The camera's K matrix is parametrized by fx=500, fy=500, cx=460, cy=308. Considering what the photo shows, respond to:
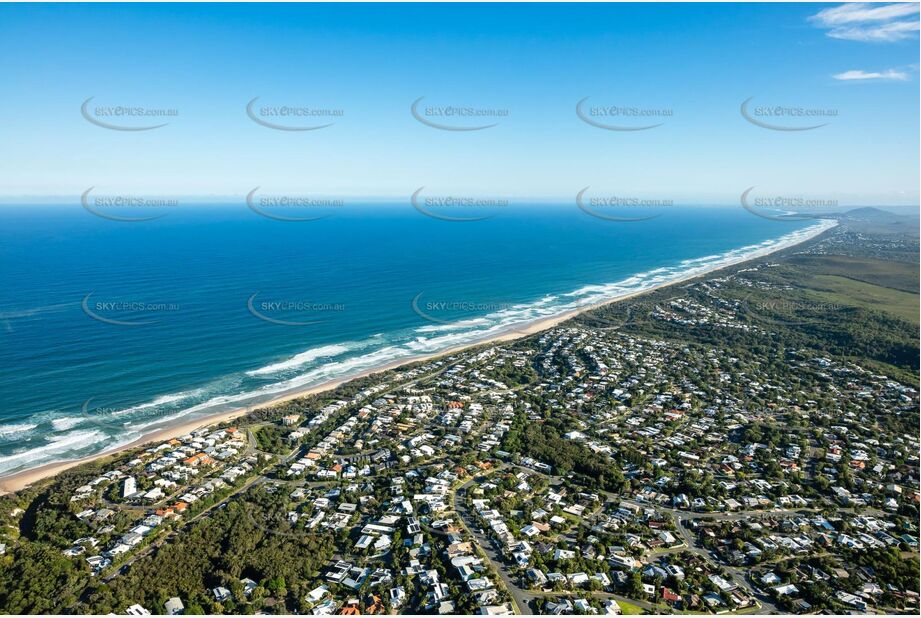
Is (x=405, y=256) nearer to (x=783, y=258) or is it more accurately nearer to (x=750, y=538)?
(x=783, y=258)

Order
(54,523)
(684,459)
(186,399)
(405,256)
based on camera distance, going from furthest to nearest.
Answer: (405,256) < (186,399) < (684,459) < (54,523)

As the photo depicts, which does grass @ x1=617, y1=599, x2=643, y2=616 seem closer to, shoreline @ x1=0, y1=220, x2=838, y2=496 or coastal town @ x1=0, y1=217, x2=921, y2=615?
coastal town @ x1=0, y1=217, x2=921, y2=615

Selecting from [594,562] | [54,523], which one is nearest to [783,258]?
[594,562]

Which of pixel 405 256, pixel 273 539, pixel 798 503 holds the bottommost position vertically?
pixel 798 503
